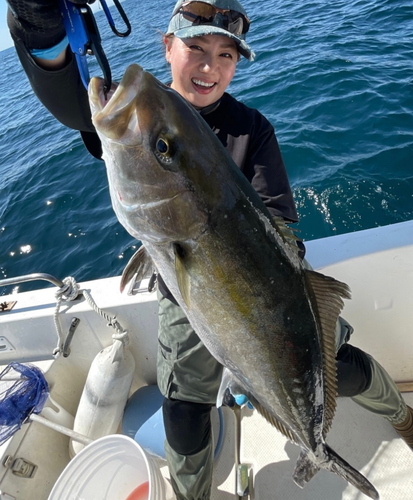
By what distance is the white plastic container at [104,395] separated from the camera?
325cm

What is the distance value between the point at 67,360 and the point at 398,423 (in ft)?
9.78

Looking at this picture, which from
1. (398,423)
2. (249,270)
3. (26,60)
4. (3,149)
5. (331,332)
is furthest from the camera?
(3,149)

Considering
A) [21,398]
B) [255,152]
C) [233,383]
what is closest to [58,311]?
[21,398]

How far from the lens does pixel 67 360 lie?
3.55 metres

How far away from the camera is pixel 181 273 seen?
154cm

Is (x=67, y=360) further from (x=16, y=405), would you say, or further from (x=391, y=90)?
(x=391, y=90)

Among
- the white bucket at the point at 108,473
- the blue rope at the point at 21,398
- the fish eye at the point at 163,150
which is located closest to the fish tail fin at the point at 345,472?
the white bucket at the point at 108,473

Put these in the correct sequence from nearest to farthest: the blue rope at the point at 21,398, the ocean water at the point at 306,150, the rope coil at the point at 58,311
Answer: the blue rope at the point at 21,398 < the rope coil at the point at 58,311 < the ocean water at the point at 306,150

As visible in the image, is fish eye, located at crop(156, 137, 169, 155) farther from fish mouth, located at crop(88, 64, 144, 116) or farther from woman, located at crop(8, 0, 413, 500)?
woman, located at crop(8, 0, 413, 500)

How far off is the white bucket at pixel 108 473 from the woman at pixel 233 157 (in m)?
0.25

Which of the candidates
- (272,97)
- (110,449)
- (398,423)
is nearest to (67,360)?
(110,449)

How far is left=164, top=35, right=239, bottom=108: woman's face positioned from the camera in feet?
7.81

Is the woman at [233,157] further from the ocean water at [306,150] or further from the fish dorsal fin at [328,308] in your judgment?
the ocean water at [306,150]

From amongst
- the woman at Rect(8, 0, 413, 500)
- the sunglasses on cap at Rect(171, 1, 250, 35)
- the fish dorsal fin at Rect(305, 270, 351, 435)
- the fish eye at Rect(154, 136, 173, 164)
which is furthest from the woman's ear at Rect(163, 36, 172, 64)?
the fish dorsal fin at Rect(305, 270, 351, 435)
